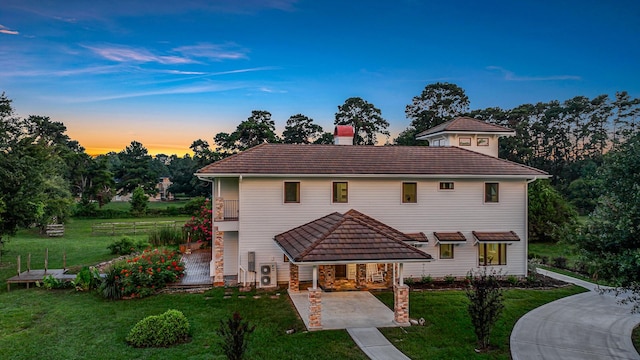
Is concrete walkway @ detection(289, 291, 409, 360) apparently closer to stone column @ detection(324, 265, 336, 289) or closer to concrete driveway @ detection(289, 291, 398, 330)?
concrete driveway @ detection(289, 291, 398, 330)

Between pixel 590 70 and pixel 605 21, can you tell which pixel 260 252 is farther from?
pixel 590 70

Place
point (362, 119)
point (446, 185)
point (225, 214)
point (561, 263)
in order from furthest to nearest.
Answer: point (362, 119)
point (561, 263)
point (446, 185)
point (225, 214)

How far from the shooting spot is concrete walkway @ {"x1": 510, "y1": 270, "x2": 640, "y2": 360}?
33.7 feet

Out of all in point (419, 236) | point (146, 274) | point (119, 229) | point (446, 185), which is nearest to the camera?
point (146, 274)

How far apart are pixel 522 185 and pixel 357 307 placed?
9950mm

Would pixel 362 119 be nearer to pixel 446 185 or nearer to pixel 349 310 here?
pixel 446 185

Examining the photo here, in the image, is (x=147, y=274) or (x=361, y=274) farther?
(x=361, y=274)

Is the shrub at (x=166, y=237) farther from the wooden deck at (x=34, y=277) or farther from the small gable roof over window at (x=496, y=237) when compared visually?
the small gable roof over window at (x=496, y=237)

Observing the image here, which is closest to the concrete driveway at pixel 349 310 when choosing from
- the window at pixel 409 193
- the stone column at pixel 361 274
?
the stone column at pixel 361 274

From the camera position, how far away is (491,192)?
723 inches

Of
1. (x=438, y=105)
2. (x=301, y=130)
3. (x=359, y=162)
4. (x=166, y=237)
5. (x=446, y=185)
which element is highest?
(x=438, y=105)

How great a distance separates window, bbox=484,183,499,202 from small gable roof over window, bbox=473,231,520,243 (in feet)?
4.98

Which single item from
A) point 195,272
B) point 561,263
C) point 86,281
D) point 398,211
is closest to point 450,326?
point 398,211

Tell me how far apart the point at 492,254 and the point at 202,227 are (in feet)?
49.7
